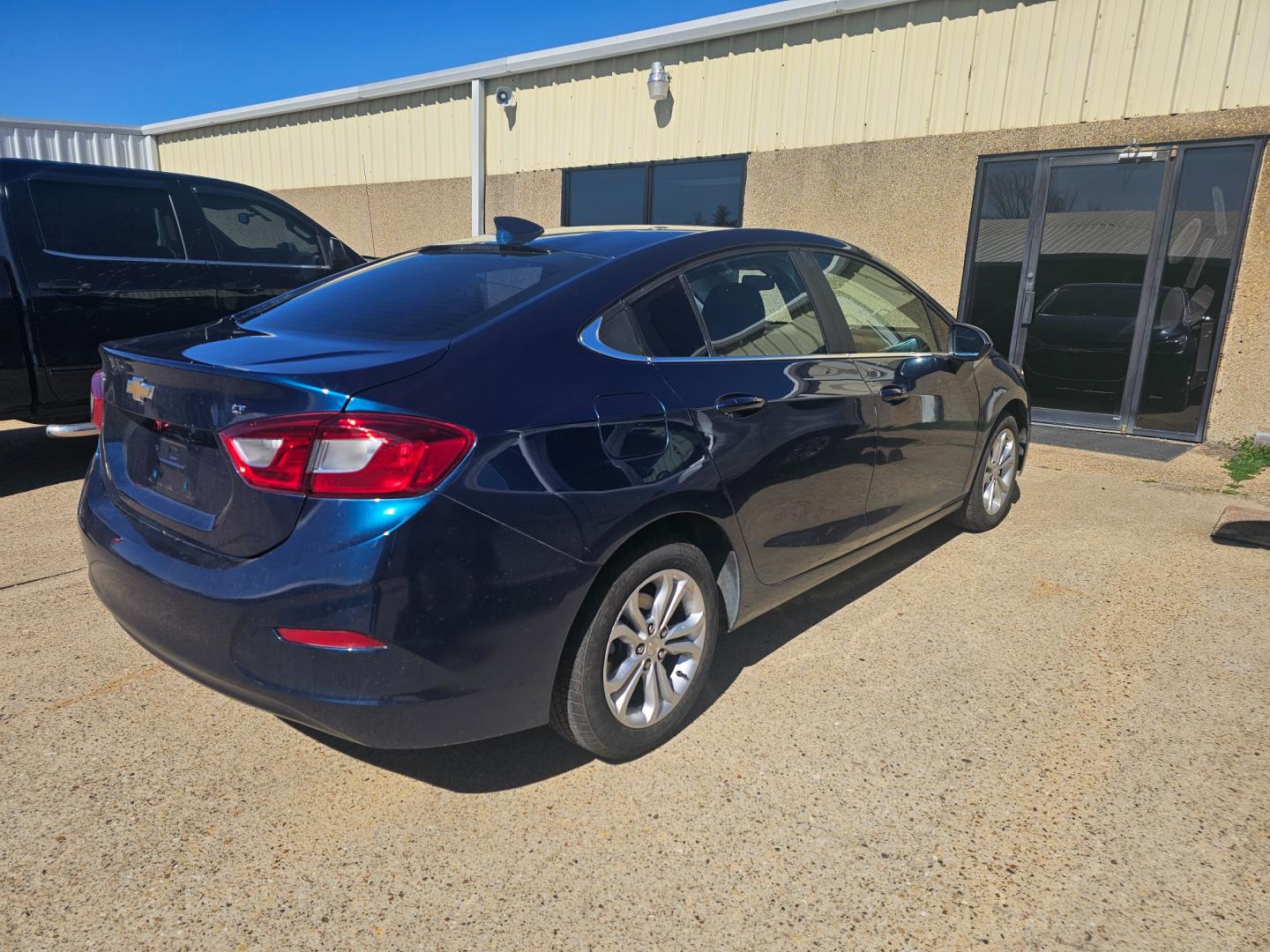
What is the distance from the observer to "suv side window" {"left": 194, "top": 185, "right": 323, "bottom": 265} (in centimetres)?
598

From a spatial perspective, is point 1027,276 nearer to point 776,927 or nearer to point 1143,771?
point 1143,771

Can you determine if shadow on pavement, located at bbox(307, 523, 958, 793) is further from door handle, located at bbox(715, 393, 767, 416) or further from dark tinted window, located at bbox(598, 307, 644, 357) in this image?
dark tinted window, located at bbox(598, 307, 644, 357)

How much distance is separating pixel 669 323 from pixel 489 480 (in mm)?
929

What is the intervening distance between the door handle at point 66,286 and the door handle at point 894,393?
4.67 meters

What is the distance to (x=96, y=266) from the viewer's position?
5.20 m

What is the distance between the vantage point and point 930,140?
7719mm

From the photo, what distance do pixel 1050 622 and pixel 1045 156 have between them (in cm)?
522

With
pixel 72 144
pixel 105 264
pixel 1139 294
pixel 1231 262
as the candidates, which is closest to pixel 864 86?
pixel 1139 294

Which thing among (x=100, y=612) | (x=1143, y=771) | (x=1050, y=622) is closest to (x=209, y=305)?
(x=100, y=612)

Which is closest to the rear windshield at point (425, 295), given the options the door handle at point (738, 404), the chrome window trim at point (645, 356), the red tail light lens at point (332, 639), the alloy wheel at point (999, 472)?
the chrome window trim at point (645, 356)

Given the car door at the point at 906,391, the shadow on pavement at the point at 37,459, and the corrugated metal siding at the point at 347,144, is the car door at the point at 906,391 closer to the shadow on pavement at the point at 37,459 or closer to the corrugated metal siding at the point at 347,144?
the shadow on pavement at the point at 37,459

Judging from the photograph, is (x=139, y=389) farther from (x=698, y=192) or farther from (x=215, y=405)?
(x=698, y=192)

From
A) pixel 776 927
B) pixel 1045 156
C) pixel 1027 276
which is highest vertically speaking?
pixel 1045 156

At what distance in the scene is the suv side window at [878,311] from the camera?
3.48m
